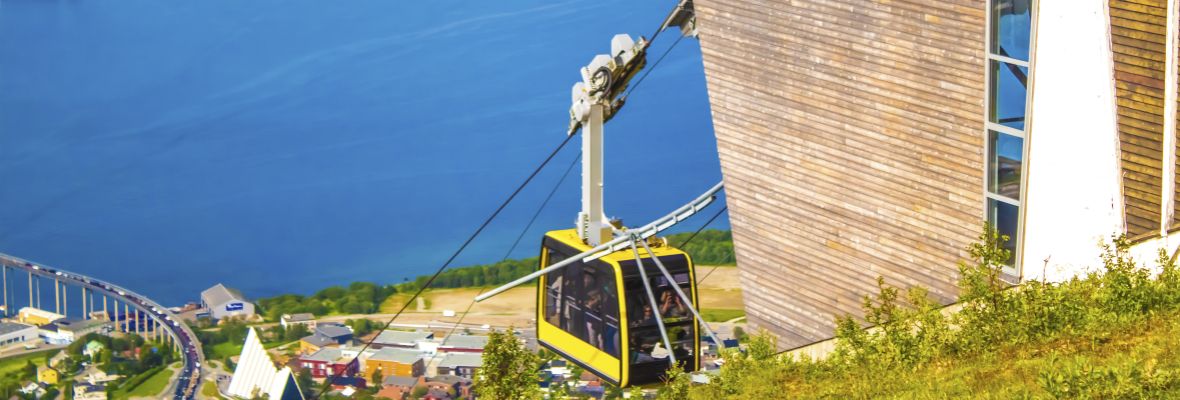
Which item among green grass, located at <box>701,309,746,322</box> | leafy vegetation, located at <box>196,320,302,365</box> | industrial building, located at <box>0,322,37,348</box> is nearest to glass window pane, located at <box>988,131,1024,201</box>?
green grass, located at <box>701,309,746,322</box>

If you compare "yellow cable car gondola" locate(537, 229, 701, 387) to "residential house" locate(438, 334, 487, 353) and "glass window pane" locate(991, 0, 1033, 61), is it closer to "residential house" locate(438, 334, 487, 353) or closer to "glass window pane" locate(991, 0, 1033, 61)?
"glass window pane" locate(991, 0, 1033, 61)

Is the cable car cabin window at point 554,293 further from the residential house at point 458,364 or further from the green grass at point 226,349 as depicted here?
the green grass at point 226,349

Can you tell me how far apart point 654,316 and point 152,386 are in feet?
119

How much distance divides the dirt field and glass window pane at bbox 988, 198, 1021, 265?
3121cm

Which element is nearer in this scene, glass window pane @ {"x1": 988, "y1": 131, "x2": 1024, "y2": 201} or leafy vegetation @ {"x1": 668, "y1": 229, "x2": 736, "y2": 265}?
glass window pane @ {"x1": 988, "y1": 131, "x2": 1024, "y2": 201}

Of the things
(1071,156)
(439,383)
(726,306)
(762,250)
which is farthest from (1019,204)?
(726,306)

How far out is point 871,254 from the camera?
13.3 m

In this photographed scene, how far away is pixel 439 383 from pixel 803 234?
2591 centimetres

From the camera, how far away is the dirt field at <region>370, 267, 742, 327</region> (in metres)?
45.3

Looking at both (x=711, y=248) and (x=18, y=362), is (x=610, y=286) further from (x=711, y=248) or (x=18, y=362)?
(x=18, y=362)

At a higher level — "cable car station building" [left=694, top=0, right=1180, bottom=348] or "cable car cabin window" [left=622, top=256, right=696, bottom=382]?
"cable car station building" [left=694, top=0, right=1180, bottom=348]

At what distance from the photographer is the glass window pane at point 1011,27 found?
11.9 meters

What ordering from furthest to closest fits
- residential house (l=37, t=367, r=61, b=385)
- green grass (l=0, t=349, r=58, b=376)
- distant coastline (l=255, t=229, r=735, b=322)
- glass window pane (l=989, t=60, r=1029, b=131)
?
distant coastline (l=255, t=229, r=735, b=322), green grass (l=0, t=349, r=58, b=376), residential house (l=37, t=367, r=61, b=385), glass window pane (l=989, t=60, r=1029, b=131)

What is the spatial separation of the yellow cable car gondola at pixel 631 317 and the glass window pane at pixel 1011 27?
315 centimetres
